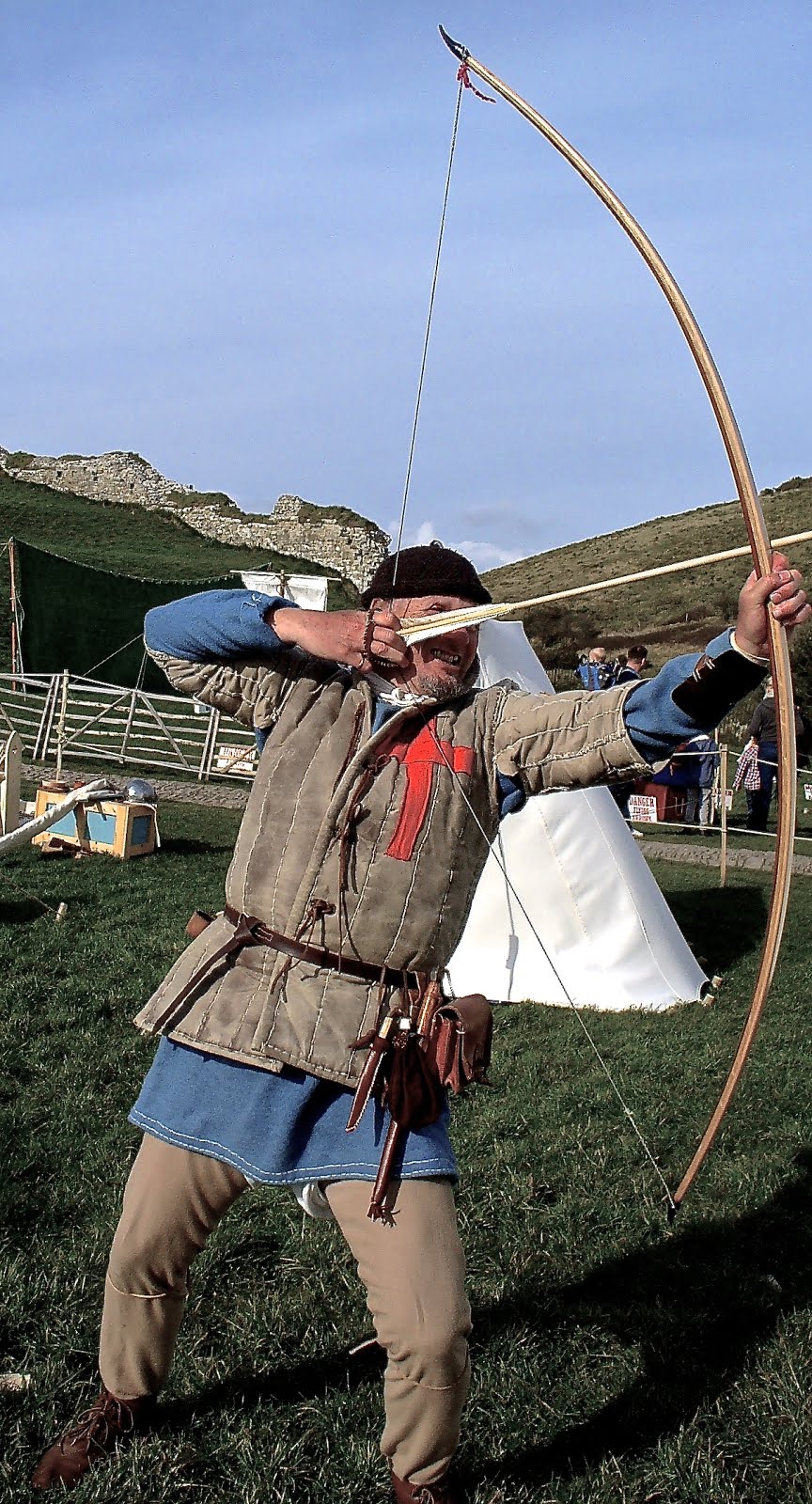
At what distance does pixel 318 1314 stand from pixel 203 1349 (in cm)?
34

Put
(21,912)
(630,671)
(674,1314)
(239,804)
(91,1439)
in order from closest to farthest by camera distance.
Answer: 1. (91,1439)
2. (674,1314)
3. (21,912)
4. (630,671)
5. (239,804)

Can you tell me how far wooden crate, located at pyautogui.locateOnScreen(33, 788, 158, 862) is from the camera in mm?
10086

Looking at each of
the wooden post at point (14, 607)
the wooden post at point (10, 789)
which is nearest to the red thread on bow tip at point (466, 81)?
the wooden post at point (10, 789)

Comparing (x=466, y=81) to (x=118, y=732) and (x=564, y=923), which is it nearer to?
(x=564, y=923)

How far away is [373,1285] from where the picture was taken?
228cm

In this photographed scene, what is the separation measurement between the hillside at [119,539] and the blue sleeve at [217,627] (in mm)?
24689

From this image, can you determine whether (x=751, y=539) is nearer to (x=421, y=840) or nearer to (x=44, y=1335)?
(x=421, y=840)

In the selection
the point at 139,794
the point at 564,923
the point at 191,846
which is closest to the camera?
the point at 564,923

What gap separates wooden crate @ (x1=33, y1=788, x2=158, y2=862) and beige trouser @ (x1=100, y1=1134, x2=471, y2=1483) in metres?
7.67

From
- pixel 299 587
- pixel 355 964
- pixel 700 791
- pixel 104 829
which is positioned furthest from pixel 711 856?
pixel 355 964

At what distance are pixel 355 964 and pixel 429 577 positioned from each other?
0.82 meters

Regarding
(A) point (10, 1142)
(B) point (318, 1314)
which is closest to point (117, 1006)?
(A) point (10, 1142)

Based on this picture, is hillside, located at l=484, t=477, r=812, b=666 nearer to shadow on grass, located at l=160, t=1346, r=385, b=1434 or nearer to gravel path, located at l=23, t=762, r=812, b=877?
gravel path, located at l=23, t=762, r=812, b=877

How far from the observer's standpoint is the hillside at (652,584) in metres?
33.4
